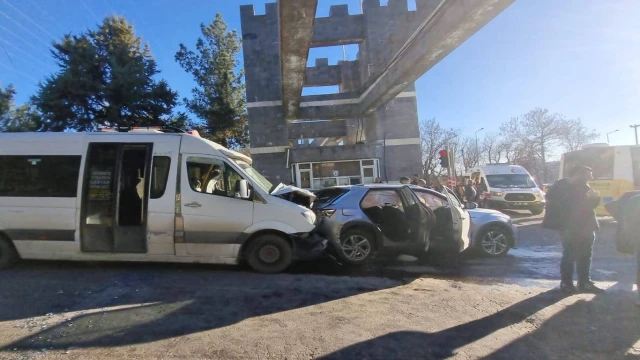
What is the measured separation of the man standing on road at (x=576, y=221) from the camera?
5.08 meters

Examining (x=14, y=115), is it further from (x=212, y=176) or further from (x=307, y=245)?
(x=307, y=245)

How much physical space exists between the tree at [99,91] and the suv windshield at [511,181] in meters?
21.1

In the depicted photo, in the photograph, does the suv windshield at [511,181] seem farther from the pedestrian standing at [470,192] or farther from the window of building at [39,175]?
the window of building at [39,175]

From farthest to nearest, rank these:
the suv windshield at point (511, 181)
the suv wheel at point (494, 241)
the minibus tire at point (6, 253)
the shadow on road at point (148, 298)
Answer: the suv windshield at point (511, 181)
the suv wheel at point (494, 241)
the minibus tire at point (6, 253)
the shadow on road at point (148, 298)

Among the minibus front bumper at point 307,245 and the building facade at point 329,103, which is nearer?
the minibus front bumper at point 307,245

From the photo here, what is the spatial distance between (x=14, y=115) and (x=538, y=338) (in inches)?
1127

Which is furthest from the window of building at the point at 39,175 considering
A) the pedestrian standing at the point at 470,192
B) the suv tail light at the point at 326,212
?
the pedestrian standing at the point at 470,192

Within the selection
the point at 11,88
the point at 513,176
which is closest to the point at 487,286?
the point at 513,176

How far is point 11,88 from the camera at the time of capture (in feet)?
77.3

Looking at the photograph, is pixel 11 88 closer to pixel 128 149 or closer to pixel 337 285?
pixel 128 149

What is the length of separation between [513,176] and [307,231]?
14310 mm

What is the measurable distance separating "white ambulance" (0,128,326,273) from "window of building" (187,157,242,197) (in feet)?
0.05

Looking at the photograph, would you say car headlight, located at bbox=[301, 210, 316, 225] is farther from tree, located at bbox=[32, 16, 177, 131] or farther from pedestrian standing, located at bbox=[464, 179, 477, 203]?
tree, located at bbox=[32, 16, 177, 131]

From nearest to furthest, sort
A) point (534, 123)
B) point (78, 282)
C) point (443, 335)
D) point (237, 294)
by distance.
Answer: point (443, 335)
point (237, 294)
point (78, 282)
point (534, 123)
